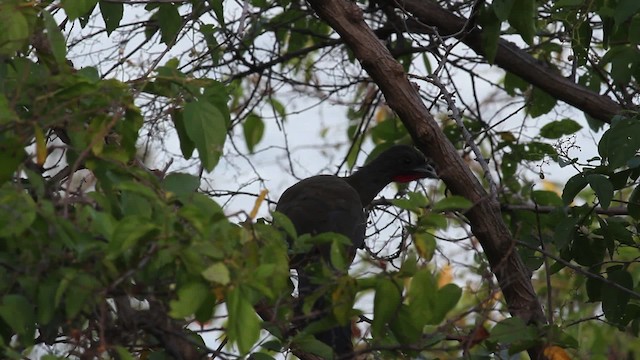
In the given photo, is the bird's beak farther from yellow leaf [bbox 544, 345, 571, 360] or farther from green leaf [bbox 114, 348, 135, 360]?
green leaf [bbox 114, 348, 135, 360]

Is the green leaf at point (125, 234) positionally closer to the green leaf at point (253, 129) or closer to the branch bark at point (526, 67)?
the branch bark at point (526, 67)

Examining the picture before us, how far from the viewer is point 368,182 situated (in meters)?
5.77

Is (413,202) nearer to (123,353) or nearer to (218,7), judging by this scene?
(123,353)

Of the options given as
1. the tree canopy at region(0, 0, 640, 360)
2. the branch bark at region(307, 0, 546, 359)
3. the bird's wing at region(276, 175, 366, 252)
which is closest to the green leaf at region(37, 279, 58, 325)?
the tree canopy at region(0, 0, 640, 360)

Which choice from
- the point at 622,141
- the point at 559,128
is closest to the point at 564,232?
the point at 622,141

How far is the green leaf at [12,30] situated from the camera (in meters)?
2.58

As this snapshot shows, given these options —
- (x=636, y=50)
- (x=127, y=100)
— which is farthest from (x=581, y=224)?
(x=127, y=100)

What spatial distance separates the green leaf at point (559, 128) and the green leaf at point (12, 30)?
3221 millimetres

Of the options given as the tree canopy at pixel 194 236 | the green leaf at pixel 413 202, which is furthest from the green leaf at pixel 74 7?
the green leaf at pixel 413 202

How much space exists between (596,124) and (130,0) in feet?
7.96

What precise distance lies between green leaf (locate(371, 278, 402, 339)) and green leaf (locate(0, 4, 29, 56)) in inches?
39.1

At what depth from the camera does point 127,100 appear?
2.55m

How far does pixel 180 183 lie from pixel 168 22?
1.70 meters

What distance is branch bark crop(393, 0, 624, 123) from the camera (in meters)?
Result: 5.05
